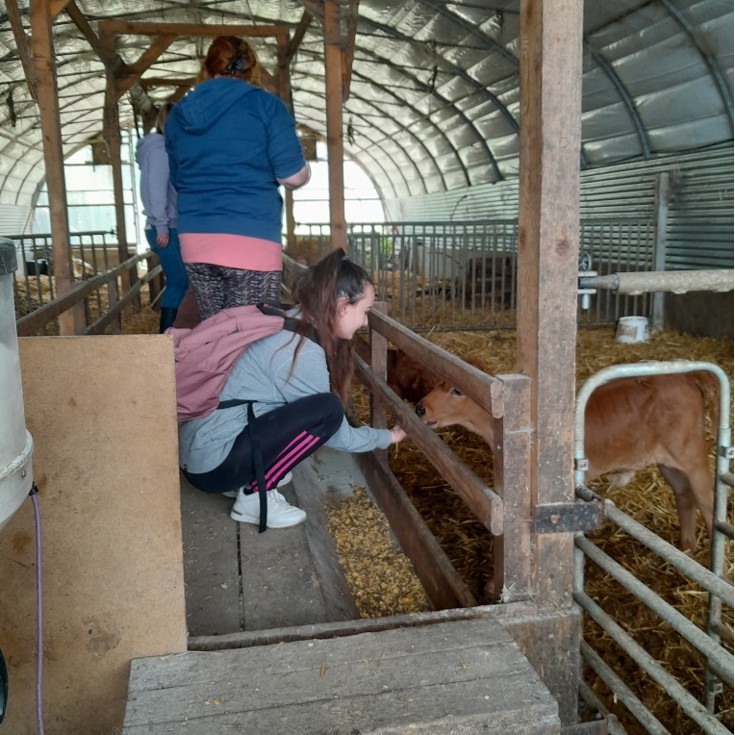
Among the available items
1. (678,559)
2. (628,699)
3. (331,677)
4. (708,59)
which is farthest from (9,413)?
(708,59)

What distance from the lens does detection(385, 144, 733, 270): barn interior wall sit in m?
8.00

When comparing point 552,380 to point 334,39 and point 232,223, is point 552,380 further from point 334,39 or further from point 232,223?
point 334,39

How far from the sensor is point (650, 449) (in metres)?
3.48

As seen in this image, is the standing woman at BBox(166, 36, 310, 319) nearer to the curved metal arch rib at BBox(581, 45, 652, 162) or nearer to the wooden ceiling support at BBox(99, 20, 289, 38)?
the wooden ceiling support at BBox(99, 20, 289, 38)

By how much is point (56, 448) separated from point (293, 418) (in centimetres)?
97

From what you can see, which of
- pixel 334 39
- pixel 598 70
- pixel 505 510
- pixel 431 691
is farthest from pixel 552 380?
pixel 598 70

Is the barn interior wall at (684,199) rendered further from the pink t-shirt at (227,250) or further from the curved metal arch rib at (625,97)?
the pink t-shirt at (227,250)

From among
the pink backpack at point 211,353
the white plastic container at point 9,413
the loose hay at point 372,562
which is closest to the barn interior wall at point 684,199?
the loose hay at point 372,562

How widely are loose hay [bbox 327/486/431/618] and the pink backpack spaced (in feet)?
3.05

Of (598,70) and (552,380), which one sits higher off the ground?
(598,70)

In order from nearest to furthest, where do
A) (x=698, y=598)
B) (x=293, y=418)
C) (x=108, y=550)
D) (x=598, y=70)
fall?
(x=108, y=550) < (x=293, y=418) < (x=698, y=598) < (x=598, y=70)

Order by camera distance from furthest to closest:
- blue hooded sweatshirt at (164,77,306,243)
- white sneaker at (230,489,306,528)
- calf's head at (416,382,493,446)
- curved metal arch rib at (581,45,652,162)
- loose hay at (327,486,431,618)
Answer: curved metal arch rib at (581,45,652,162) → calf's head at (416,382,493,446) → blue hooded sweatshirt at (164,77,306,243) → white sneaker at (230,489,306,528) → loose hay at (327,486,431,618)

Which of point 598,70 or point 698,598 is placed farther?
point 598,70

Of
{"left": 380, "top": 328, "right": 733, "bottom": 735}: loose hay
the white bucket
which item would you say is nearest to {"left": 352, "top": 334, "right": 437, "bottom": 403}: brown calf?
{"left": 380, "top": 328, "right": 733, "bottom": 735}: loose hay
